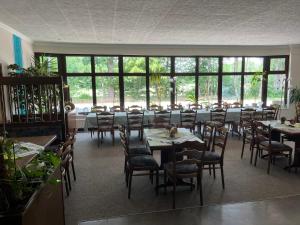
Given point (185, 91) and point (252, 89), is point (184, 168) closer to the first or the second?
point (185, 91)

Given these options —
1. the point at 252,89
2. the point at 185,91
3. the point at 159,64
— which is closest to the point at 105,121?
the point at 159,64

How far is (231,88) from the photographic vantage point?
9.62 meters

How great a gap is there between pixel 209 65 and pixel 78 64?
4.76 meters

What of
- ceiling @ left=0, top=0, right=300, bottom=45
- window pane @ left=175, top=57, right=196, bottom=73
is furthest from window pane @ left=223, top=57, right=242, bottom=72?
ceiling @ left=0, top=0, right=300, bottom=45

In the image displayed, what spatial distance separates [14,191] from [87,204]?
209 centimetres

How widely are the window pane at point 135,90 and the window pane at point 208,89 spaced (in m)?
2.19

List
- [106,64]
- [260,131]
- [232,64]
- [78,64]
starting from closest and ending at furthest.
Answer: [260,131]
[78,64]
[106,64]
[232,64]

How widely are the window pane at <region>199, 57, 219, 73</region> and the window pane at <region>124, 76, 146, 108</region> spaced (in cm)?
222

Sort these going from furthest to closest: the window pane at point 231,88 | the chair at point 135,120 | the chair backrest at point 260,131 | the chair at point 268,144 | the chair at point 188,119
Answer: the window pane at point 231,88 → the chair at point 188,119 → the chair at point 135,120 → the chair backrest at point 260,131 → the chair at point 268,144

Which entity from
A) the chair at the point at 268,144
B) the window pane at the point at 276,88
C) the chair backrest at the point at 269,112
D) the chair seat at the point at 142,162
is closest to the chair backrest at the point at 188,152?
the chair seat at the point at 142,162

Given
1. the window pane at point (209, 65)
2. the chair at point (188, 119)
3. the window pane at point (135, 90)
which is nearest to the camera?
the chair at point (188, 119)

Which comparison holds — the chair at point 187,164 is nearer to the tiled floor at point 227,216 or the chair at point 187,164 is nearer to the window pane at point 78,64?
the tiled floor at point 227,216

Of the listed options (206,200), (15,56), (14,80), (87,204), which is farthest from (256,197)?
(15,56)

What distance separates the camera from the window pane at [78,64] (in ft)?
27.7
